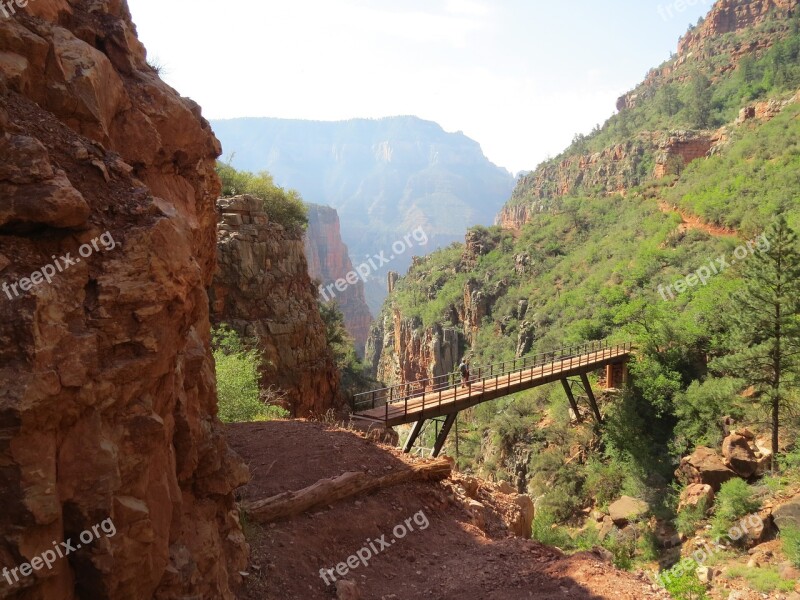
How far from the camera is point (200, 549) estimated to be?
495 cm

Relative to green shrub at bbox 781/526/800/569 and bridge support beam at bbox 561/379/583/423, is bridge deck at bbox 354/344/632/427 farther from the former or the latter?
green shrub at bbox 781/526/800/569

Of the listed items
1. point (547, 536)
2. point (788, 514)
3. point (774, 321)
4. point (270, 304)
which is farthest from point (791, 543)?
point (270, 304)

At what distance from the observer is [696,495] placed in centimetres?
1705

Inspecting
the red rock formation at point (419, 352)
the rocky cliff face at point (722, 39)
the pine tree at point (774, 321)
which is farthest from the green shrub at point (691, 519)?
the rocky cliff face at point (722, 39)

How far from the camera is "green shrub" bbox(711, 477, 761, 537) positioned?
14836 millimetres

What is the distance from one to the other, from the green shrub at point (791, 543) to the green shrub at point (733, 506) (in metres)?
1.64

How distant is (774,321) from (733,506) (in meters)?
5.73

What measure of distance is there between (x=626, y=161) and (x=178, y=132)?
240 feet

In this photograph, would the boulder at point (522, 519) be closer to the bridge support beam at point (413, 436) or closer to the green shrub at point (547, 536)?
the green shrub at point (547, 536)

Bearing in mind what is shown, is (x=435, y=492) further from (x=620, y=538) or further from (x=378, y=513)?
(x=620, y=538)

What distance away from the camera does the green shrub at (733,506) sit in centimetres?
1484

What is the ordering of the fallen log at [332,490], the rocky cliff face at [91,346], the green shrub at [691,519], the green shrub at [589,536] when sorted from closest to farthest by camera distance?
the rocky cliff face at [91,346], the fallen log at [332,490], the green shrub at [691,519], the green shrub at [589,536]

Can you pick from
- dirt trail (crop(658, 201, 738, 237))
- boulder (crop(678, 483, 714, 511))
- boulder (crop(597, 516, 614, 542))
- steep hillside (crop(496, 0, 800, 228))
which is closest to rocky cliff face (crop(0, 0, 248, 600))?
boulder (crop(678, 483, 714, 511))

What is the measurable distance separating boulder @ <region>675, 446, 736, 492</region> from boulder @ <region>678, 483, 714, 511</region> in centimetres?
28
